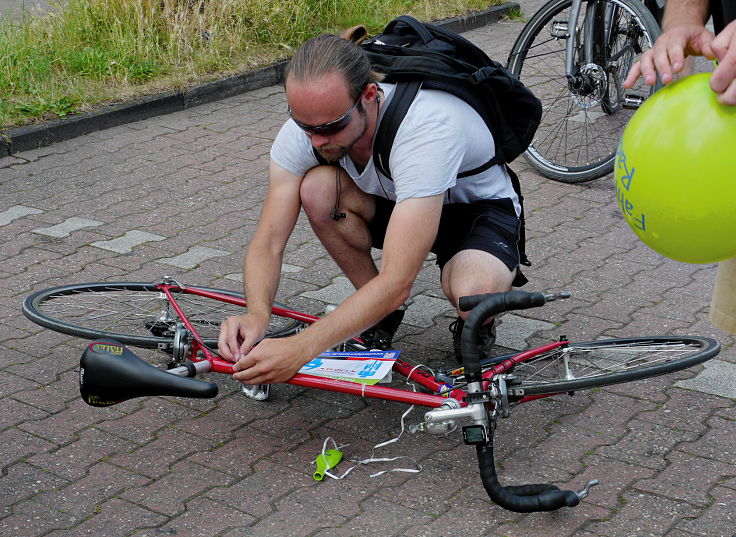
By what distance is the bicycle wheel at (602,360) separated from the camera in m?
3.09

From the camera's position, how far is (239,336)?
10.8 ft

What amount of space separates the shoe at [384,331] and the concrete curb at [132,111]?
3.48 m

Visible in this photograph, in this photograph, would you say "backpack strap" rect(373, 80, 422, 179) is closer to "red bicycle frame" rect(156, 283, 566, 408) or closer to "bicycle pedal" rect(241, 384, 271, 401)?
"red bicycle frame" rect(156, 283, 566, 408)

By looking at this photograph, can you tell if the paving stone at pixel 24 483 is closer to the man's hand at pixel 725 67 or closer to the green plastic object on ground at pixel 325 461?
the green plastic object on ground at pixel 325 461

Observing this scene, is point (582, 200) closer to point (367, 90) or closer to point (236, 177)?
point (236, 177)

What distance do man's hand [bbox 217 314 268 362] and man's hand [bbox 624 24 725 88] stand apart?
4.92ft

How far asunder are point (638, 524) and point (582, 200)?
2.98 metres

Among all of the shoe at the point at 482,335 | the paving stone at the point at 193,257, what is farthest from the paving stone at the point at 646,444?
the paving stone at the point at 193,257

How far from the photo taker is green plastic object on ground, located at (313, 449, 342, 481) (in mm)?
3184

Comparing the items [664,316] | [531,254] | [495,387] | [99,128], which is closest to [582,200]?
[531,254]

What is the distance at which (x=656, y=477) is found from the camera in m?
3.17

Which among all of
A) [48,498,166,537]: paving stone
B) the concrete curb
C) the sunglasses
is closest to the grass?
the concrete curb

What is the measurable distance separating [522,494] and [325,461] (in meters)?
0.67

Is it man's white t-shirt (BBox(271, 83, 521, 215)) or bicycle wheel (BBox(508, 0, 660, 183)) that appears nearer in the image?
man's white t-shirt (BBox(271, 83, 521, 215))
